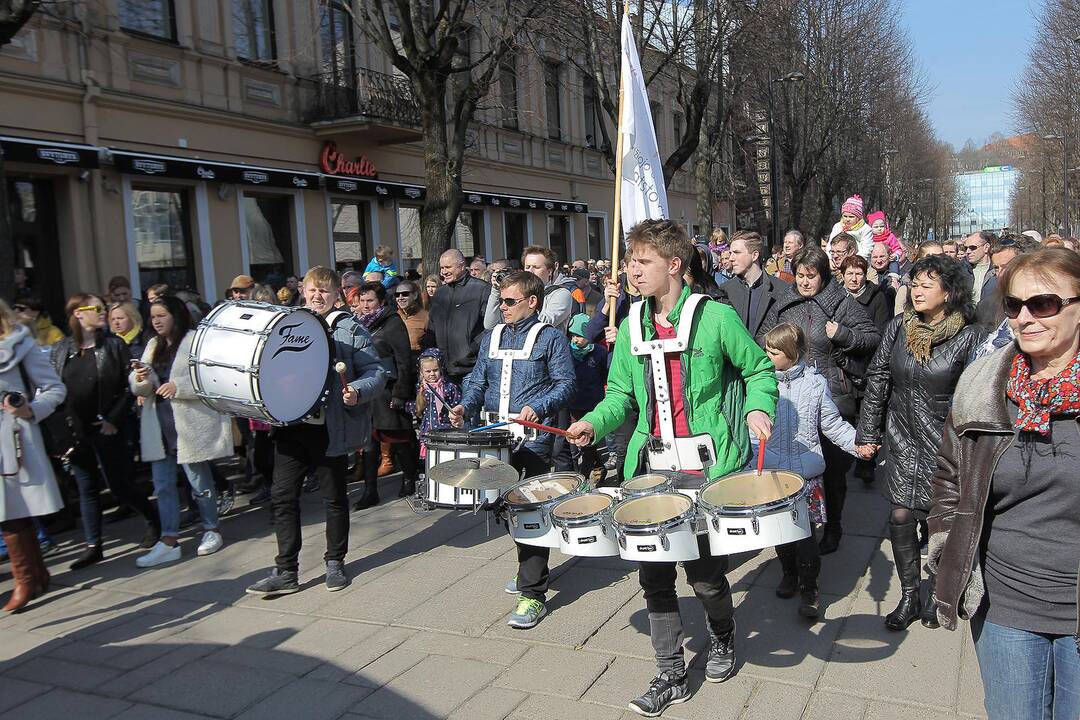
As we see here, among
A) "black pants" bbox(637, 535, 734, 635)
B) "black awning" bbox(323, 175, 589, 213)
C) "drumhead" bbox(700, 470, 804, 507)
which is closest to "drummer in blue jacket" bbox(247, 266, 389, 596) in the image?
"black pants" bbox(637, 535, 734, 635)

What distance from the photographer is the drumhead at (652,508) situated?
10.8 feet

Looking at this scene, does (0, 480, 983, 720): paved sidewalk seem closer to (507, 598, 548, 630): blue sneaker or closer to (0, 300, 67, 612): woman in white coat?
(507, 598, 548, 630): blue sneaker

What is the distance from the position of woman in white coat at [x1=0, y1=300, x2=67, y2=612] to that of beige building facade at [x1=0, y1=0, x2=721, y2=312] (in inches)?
303

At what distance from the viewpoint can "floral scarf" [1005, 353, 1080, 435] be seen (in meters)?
2.29

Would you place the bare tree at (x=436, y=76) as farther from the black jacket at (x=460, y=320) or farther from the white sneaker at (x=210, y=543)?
the white sneaker at (x=210, y=543)

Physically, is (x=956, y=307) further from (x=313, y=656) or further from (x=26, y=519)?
(x=26, y=519)

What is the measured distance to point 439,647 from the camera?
4465 mm

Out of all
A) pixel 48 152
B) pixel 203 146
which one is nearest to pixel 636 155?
pixel 48 152

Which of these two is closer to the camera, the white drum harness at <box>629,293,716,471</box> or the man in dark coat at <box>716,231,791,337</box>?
the white drum harness at <box>629,293,716,471</box>

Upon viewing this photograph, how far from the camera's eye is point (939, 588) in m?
2.54

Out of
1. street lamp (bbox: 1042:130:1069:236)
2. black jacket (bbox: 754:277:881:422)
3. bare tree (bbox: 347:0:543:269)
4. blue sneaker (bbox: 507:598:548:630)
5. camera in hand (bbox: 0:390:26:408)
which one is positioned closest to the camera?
blue sneaker (bbox: 507:598:548:630)

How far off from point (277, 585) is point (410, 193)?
49.2 feet

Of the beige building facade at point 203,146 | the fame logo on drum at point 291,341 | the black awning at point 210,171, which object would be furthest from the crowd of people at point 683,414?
the black awning at point 210,171

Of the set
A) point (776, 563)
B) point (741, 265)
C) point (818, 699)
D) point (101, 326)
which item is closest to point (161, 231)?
point (101, 326)
